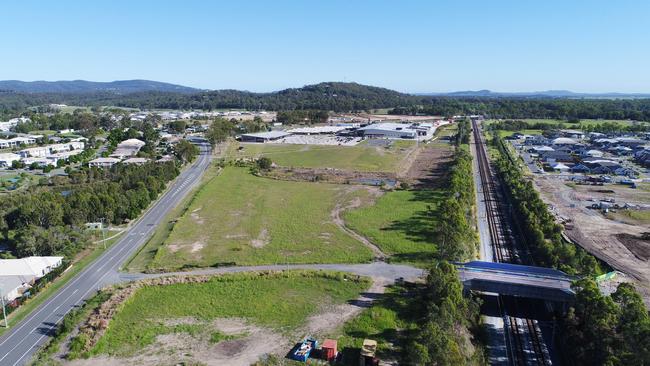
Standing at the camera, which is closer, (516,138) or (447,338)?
(447,338)

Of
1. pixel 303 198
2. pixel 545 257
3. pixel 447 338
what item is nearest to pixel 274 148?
pixel 303 198

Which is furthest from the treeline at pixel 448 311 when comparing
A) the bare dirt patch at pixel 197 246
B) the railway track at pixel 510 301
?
the bare dirt patch at pixel 197 246

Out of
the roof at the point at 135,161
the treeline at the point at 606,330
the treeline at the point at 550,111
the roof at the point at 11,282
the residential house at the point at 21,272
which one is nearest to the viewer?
the treeline at the point at 606,330

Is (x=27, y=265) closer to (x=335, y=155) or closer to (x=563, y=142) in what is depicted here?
(x=335, y=155)

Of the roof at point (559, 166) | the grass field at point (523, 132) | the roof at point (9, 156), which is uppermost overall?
the grass field at point (523, 132)

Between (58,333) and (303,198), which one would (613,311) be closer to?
(58,333)

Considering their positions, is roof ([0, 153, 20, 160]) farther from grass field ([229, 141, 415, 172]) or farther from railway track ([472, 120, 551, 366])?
railway track ([472, 120, 551, 366])

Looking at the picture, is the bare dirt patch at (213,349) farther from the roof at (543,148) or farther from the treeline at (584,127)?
the treeline at (584,127)
